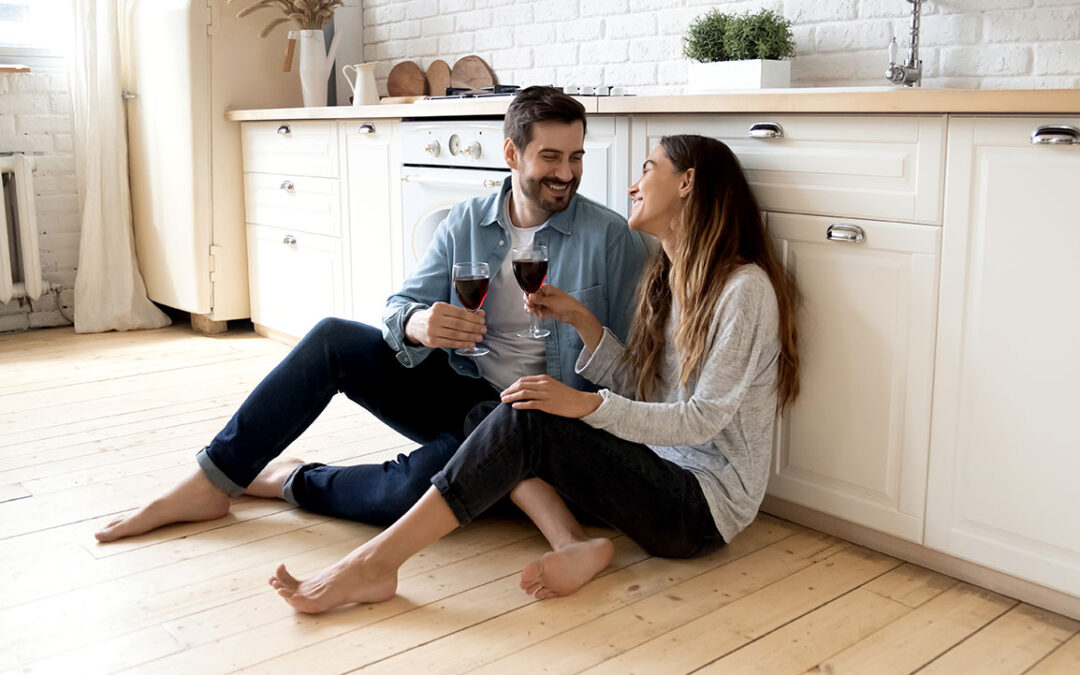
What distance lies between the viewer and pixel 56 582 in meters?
1.99

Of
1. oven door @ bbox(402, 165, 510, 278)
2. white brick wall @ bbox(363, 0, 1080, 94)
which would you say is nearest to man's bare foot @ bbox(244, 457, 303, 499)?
oven door @ bbox(402, 165, 510, 278)

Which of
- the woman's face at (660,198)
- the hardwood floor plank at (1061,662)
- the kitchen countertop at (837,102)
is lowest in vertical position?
the hardwood floor plank at (1061,662)

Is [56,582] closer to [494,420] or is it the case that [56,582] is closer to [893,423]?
[494,420]

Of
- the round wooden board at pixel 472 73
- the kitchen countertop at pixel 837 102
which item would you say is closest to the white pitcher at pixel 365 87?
the round wooden board at pixel 472 73

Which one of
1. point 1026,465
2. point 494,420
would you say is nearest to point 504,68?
point 494,420

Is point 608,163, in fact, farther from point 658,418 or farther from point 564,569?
point 564,569

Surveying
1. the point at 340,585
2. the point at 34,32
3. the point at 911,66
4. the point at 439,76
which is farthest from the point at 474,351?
the point at 34,32

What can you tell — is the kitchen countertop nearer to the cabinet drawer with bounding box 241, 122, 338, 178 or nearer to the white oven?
the white oven

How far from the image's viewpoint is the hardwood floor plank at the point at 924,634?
5.46ft

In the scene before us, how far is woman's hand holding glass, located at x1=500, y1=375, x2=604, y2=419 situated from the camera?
6.00 feet

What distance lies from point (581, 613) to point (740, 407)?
0.48 meters

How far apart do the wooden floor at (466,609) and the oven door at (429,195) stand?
104 centimetres

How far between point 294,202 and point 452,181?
1.05m

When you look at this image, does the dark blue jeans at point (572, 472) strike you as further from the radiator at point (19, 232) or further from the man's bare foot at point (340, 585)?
the radiator at point (19, 232)
